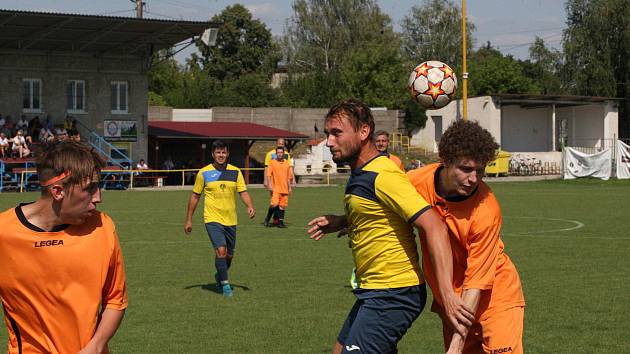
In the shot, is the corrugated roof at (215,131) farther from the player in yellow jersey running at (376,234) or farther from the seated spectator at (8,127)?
the player in yellow jersey running at (376,234)

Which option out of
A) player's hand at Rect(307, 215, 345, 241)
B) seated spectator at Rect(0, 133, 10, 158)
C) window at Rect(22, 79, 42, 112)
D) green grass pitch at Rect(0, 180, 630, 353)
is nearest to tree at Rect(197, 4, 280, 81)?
window at Rect(22, 79, 42, 112)

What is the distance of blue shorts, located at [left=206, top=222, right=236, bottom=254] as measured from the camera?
11820 mm

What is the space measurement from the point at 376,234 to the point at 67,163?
1.85 m

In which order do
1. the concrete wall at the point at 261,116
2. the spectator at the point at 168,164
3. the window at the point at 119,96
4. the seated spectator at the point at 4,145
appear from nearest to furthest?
the seated spectator at the point at 4,145, the window at the point at 119,96, the spectator at the point at 168,164, the concrete wall at the point at 261,116

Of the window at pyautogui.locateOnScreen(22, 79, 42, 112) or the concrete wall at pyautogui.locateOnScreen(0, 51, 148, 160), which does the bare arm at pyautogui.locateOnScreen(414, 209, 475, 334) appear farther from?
the window at pyautogui.locateOnScreen(22, 79, 42, 112)

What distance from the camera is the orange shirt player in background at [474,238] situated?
4.83 m

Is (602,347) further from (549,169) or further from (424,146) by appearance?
(424,146)

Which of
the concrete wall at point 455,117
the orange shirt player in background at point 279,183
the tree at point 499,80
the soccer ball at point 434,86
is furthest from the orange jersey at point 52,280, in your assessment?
the tree at point 499,80

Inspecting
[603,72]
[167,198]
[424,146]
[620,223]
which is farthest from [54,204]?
[603,72]

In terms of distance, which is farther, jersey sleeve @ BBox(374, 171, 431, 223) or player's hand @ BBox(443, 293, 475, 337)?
jersey sleeve @ BBox(374, 171, 431, 223)

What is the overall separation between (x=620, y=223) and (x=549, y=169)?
32188 millimetres

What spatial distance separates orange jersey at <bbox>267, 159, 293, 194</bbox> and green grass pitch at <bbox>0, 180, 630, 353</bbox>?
106 cm

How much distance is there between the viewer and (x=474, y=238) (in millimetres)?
4977

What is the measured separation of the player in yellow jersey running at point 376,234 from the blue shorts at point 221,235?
6.81 m
